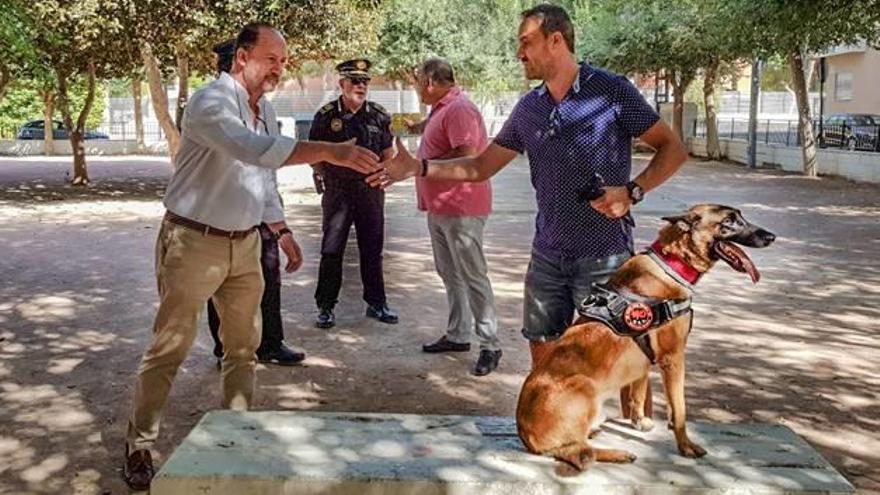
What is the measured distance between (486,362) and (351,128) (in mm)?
2154

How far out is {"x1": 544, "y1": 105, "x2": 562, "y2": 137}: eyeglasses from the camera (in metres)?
3.78

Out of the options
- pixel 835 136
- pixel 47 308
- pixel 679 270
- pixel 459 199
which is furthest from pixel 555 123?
pixel 835 136

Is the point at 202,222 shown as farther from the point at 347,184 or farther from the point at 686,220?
the point at 347,184

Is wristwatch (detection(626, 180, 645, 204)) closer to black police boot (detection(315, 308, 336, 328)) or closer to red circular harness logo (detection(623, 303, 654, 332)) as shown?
red circular harness logo (detection(623, 303, 654, 332))

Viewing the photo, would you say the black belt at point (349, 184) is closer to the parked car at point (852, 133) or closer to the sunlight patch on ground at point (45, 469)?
the sunlight patch on ground at point (45, 469)

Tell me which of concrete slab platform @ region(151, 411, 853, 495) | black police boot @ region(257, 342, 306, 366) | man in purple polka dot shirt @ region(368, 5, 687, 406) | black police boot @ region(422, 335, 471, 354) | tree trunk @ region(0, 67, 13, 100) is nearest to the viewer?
concrete slab platform @ region(151, 411, 853, 495)

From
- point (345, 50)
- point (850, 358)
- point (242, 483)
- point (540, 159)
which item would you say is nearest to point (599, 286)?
point (540, 159)

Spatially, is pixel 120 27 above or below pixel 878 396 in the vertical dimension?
above

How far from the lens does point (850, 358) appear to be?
6.48 meters

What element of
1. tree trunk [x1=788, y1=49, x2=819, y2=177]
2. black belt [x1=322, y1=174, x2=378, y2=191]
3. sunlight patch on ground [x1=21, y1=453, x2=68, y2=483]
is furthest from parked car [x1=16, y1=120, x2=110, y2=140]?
sunlight patch on ground [x1=21, y1=453, x2=68, y2=483]

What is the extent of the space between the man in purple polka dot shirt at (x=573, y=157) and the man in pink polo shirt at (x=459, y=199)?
6.48 feet

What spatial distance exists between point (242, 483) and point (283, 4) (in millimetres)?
15122

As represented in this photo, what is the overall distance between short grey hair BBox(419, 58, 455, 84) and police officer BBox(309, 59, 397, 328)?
0.98 metres

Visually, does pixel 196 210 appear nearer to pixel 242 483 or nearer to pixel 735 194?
pixel 242 483
